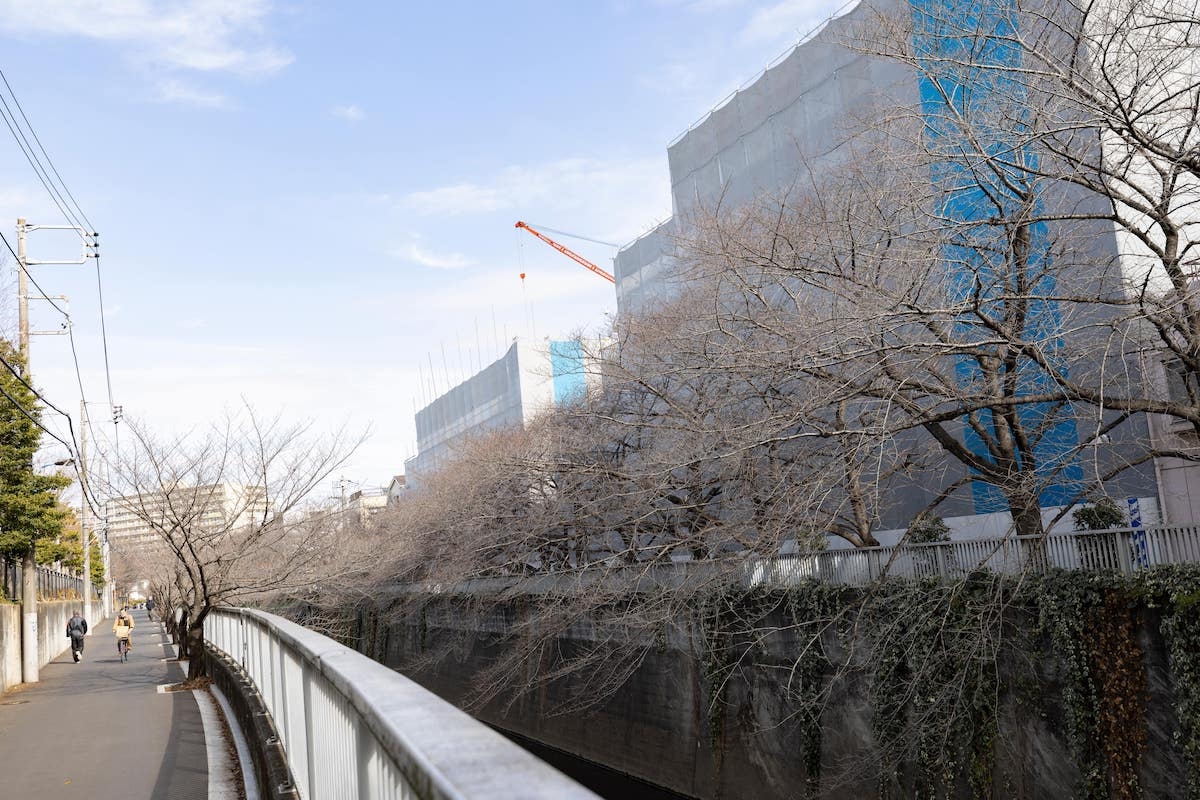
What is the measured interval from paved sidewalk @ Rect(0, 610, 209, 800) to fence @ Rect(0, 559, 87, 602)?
22.3ft

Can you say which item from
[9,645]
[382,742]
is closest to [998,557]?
[382,742]

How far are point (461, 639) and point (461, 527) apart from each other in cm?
633

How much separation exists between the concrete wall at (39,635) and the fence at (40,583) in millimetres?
683

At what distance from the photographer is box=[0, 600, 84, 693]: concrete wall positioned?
66.9 feet

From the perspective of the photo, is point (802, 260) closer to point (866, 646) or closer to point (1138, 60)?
point (1138, 60)

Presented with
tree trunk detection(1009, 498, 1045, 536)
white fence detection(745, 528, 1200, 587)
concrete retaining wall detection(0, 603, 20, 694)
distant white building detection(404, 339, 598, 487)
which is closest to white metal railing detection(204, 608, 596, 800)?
white fence detection(745, 528, 1200, 587)

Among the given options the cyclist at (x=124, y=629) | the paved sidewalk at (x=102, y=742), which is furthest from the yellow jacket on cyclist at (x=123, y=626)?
the paved sidewalk at (x=102, y=742)

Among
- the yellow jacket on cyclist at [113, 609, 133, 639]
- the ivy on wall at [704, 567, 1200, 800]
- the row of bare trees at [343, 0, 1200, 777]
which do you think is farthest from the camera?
the yellow jacket on cyclist at [113, 609, 133, 639]

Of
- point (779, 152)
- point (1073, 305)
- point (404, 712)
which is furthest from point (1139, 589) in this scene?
point (779, 152)

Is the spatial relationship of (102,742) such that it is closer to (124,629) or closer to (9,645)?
(9,645)

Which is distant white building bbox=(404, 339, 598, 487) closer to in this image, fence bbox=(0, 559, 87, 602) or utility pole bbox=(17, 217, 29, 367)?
fence bbox=(0, 559, 87, 602)

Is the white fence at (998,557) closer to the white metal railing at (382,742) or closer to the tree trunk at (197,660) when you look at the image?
the white metal railing at (382,742)

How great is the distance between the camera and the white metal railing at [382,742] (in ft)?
5.79

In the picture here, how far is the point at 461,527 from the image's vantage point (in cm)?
2920
